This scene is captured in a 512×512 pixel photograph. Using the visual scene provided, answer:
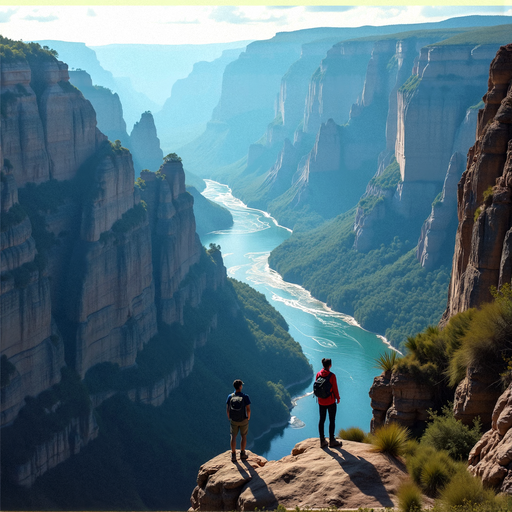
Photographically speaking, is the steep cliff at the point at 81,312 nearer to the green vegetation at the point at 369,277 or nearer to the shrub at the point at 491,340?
the green vegetation at the point at 369,277

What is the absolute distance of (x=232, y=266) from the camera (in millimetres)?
120750

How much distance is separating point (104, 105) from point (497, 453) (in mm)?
125362

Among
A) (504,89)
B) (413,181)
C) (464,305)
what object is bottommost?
(413,181)

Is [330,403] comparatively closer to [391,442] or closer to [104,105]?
[391,442]

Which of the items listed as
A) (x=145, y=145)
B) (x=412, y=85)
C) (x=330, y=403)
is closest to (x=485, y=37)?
(x=412, y=85)

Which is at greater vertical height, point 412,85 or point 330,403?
point 412,85

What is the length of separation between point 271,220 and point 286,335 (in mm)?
80943

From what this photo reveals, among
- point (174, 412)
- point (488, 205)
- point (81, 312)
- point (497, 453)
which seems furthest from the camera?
point (174, 412)

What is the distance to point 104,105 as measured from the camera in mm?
133500

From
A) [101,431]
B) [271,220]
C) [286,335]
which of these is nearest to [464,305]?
[101,431]

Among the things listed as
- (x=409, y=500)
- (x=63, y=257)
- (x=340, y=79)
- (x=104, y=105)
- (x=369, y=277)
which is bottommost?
(x=369, y=277)

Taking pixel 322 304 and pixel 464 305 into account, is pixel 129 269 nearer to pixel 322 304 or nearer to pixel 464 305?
pixel 464 305

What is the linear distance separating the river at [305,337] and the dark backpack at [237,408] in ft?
31.8

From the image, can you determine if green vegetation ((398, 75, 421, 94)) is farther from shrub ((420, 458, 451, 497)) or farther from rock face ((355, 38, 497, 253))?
shrub ((420, 458, 451, 497))
